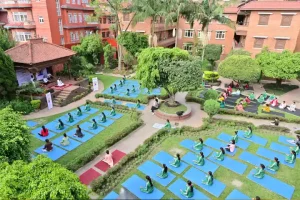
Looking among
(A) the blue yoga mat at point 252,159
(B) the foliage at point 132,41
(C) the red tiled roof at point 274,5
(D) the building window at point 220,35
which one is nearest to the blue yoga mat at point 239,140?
(A) the blue yoga mat at point 252,159

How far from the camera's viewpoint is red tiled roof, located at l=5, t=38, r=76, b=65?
22.7 meters

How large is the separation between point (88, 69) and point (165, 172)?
23078 millimetres

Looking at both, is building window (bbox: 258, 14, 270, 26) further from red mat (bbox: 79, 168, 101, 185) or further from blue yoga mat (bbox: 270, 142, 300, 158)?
red mat (bbox: 79, 168, 101, 185)

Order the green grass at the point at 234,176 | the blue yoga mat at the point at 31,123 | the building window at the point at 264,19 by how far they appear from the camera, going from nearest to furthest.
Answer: the green grass at the point at 234,176 → the blue yoga mat at the point at 31,123 → the building window at the point at 264,19

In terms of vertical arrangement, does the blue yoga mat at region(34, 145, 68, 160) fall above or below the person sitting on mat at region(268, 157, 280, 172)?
below

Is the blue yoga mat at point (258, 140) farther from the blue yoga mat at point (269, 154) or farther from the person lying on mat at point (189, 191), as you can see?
the person lying on mat at point (189, 191)

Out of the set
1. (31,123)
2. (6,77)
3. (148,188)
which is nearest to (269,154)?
→ (148,188)

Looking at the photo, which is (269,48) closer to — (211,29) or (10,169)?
(211,29)

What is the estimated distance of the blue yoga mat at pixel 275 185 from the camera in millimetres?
11531

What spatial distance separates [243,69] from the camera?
Answer: 24859mm

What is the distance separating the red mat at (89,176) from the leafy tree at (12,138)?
324 centimetres

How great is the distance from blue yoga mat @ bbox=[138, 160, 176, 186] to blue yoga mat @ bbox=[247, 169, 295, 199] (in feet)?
15.4

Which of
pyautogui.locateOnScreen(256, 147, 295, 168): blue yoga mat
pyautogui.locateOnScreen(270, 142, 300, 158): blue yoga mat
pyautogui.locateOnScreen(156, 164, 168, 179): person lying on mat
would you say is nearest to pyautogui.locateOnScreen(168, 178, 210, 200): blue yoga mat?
pyautogui.locateOnScreen(156, 164, 168, 179): person lying on mat

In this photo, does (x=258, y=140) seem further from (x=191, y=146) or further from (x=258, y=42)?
(x=258, y=42)
